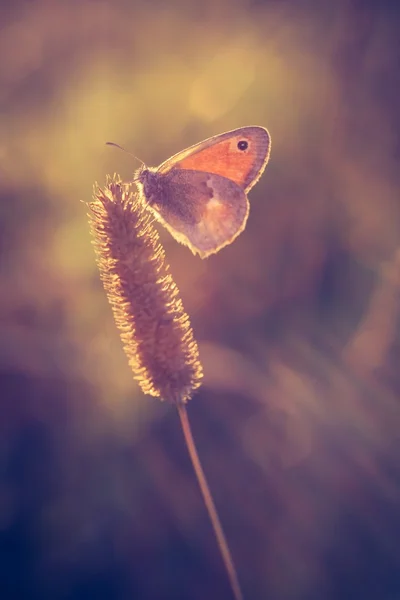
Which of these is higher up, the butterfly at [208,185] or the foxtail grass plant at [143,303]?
the butterfly at [208,185]

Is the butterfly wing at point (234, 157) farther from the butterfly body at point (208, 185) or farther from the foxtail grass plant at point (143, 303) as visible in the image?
the foxtail grass plant at point (143, 303)

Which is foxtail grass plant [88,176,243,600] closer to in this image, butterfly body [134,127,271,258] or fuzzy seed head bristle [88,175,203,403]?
fuzzy seed head bristle [88,175,203,403]

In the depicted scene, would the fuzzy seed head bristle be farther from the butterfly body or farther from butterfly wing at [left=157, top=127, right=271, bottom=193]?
butterfly wing at [left=157, top=127, right=271, bottom=193]

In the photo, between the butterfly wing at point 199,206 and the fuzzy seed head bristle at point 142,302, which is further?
the butterfly wing at point 199,206

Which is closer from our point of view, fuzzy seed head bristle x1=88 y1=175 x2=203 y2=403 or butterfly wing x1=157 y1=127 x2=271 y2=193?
fuzzy seed head bristle x1=88 y1=175 x2=203 y2=403

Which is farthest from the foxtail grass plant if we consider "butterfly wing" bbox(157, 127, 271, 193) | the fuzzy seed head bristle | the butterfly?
"butterfly wing" bbox(157, 127, 271, 193)

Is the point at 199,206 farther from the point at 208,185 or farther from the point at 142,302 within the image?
the point at 142,302

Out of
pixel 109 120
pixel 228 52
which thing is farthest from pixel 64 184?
pixel 228 52

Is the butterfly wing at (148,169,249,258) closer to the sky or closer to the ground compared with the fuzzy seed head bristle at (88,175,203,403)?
closer to the sky

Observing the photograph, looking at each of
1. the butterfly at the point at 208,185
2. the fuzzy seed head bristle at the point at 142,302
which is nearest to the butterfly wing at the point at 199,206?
the butterfly at the point at 208,185
